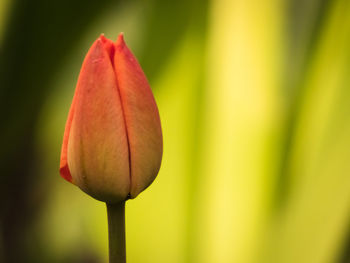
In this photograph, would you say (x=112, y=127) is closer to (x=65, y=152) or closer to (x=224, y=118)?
(x=65, y=152)

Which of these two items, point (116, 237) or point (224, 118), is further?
point (224, 118)

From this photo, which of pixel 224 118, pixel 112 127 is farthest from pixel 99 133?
pixel 224 118

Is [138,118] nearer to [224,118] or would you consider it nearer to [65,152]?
[65,152]

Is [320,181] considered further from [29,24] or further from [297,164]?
[29,24]

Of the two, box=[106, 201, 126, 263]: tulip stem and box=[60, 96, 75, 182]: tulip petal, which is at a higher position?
box=[60, 96, 75, 182]: tulip petal

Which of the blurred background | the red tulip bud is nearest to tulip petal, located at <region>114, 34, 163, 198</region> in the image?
the red tulip bud

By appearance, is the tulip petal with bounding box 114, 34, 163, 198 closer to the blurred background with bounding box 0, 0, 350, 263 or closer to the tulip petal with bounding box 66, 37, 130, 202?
the tulip petal with bounding box 66, 37, 130, 202

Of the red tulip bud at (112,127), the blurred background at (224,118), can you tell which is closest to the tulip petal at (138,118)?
the red tulip bud at (112,127)
